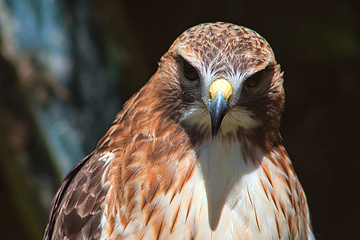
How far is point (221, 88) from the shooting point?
1805 millimetres

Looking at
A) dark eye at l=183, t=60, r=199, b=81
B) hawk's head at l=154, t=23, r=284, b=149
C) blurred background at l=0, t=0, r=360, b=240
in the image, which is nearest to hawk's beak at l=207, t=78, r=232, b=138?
hawk's head at l=154, t=23, r=284, b=149

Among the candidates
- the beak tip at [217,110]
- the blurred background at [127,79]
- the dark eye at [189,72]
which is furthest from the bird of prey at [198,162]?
the blurred background at [127,79]

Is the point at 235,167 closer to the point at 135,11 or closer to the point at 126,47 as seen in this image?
the point at 126,47

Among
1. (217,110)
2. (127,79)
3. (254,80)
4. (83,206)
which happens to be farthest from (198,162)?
(127,79)

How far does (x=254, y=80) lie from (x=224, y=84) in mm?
246

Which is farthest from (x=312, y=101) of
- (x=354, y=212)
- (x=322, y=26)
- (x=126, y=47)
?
(x=126, y=47)

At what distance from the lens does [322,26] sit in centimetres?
422

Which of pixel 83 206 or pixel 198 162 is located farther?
pixel 83 206

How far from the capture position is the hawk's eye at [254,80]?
1946 mm

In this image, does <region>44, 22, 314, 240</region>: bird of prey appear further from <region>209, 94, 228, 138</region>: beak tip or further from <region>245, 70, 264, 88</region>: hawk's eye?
<region>209, 94, 228, 138</region>: beak tip

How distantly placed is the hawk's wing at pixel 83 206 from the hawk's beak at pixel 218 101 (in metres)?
0.87

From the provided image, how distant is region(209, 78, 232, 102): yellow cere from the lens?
1791 millimetres

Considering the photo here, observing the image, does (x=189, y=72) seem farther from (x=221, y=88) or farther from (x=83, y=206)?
(x=83, y=206)

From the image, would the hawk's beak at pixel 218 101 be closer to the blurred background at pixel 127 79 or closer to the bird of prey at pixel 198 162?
the bird of prey at pixel 198 162
